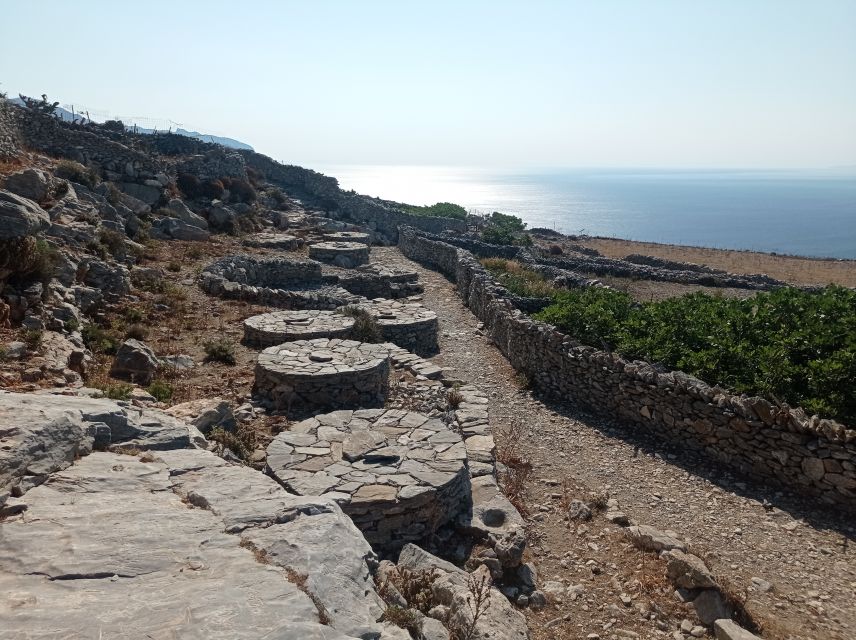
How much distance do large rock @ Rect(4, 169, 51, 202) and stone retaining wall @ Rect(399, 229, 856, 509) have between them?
13.2m

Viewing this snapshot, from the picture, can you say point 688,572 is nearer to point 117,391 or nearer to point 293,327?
point 117,391

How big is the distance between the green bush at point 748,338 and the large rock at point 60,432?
31.1 feet

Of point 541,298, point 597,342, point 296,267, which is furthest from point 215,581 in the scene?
point 296,267

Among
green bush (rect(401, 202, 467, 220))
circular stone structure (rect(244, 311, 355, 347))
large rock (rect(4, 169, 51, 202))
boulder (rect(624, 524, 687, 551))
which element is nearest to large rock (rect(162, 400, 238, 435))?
circular stone structure (rect(244, 311, 355, 347))

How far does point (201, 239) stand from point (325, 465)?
1829 centimetres

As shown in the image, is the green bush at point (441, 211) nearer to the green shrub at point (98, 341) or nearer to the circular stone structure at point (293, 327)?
the circular stone structure at point (293, 327)

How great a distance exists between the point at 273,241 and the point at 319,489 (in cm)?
2042

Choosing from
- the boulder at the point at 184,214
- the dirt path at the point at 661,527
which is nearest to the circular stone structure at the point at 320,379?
the dirt path at the point at 661,527

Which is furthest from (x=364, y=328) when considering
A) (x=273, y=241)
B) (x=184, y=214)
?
(x=184, y=214)

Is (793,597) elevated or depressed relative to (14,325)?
depressed

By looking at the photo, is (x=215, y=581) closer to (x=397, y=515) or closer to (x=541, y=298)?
(x=397, y=515)

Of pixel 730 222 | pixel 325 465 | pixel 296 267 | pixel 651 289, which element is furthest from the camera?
pixel 730 222

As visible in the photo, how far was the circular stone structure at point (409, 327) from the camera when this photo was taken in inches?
656

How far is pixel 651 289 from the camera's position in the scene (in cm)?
2667
